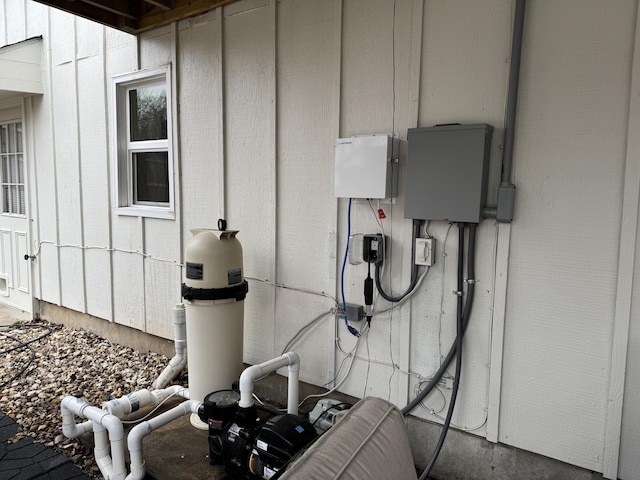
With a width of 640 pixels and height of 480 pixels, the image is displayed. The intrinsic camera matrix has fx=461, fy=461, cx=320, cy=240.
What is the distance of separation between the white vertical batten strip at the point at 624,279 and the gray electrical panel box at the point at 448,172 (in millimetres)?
583

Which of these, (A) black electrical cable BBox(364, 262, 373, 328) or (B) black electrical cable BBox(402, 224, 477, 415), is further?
(A) black electrical cable BBox(364, 262, 373, 328)

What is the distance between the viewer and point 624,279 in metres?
1.99

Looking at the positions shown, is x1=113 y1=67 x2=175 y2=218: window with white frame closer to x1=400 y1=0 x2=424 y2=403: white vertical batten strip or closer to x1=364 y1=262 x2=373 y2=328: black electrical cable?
x1=364 y1=262 x2=373 y2=328: black electrical cable

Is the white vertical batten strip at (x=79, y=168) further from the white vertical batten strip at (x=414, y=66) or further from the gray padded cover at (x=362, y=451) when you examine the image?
the gray padded cover at (x=362, y=451)

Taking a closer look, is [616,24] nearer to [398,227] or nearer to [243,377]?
[398,227]

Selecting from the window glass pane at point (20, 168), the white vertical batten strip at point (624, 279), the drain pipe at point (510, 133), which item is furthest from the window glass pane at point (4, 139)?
the white vertical batten strip at point (624, 279)

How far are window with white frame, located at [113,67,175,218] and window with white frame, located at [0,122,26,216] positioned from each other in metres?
2.06

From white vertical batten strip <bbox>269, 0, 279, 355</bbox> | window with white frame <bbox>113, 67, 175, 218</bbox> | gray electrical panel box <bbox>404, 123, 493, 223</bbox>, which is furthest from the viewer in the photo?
window with white frame <bbox>113, 67, 175, 218</bbox>

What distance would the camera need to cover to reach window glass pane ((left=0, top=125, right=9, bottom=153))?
18.6ft

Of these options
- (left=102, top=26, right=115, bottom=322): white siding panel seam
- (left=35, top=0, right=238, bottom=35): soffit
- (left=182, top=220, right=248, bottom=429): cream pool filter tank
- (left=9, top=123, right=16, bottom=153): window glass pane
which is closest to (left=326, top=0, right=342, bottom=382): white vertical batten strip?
(left=182, top=220, right=248, bottom=429): cream pool filter tank

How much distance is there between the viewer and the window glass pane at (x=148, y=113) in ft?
13.1

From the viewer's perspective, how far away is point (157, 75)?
152 inches

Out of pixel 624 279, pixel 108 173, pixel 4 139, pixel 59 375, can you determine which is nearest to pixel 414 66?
pixel 624 279

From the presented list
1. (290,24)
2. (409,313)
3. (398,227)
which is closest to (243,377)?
(409,313)
